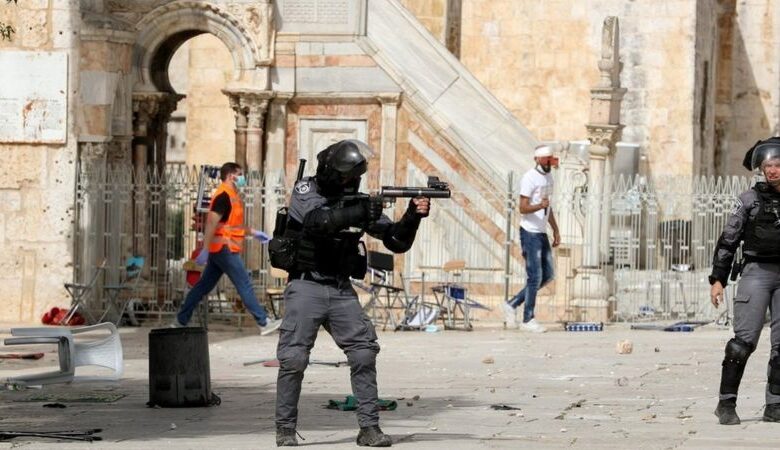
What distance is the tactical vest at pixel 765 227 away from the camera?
1327 cm

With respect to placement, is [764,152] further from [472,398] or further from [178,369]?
[178,369]

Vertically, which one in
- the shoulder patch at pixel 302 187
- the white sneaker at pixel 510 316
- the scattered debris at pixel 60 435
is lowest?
the scattered debris at pixel 60 435

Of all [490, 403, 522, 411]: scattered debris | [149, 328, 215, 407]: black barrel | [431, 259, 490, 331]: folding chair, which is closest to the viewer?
[490, 403, 522, 411]: scattered debris

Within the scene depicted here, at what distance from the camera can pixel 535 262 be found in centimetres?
2077

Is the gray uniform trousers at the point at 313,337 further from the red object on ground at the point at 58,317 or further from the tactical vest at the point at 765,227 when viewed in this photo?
the red object on ground at the point at 58,317

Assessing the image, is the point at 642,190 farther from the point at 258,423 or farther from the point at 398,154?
the point at 258,423

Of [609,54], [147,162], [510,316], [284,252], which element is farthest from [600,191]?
[284,252]

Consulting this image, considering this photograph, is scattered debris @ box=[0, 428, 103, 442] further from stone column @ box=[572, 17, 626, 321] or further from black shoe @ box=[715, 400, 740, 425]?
stone column @ box=[572, 17, 626, 321]

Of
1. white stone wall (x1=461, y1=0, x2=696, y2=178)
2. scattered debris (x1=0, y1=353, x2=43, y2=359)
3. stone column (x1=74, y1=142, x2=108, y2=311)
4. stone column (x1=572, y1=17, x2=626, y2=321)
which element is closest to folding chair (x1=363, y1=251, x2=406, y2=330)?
stone column (x1=572, y1=17, x2=626, y2=321)

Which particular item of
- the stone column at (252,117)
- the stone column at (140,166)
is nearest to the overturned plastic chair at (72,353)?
the stone column at (140,166)

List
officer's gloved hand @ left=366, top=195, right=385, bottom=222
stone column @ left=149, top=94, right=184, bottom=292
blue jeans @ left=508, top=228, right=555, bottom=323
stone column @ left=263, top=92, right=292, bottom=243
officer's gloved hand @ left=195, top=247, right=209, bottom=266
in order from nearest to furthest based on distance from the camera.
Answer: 1. officer's gloved hand @ left=366, top=195, right=385, bottom=222
2. officer's gloved hand @ left=195, top=247, right=209, bottom=266
3. blue jeans @ left=508, top=228, right=555, bottom=323
4. stone column @ left=149, top=94, right=184, bottom=292
5. stone column @ left=263, top=92, right=292, bottom=243

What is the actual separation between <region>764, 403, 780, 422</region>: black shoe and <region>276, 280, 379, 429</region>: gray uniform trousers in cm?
289

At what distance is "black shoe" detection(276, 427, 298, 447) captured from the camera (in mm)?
11969

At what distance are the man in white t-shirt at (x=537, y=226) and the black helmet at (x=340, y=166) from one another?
28.2 ft
